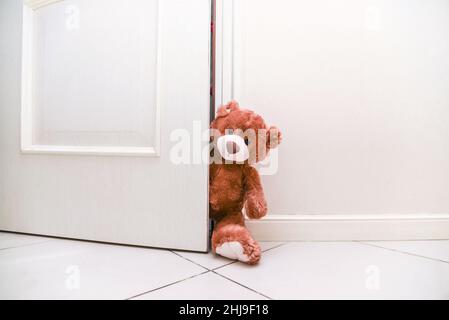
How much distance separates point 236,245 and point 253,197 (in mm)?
143

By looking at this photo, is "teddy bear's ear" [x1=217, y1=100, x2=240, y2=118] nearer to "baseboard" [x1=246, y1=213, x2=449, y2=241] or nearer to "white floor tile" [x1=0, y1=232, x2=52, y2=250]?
"baseboard" [x1=246, y1=213, x2=449, y2=241]

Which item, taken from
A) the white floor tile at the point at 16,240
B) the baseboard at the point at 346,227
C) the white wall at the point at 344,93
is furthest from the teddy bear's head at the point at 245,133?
the white floor tile at the point at 16,240

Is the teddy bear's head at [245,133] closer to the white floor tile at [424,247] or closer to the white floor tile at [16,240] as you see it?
the white floor tile at [424,247]

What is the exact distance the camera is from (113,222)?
0.85 meters

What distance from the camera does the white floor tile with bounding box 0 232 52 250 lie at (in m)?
0.84

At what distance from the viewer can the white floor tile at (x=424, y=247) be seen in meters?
0.81

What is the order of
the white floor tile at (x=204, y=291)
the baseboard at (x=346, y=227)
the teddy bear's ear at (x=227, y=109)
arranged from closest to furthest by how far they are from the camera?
1. the white floor tile at (x=204, y=291)
2. the teddy bear's ear at (x=227, y=109)
3. the baseboard at (x=346, y=227)

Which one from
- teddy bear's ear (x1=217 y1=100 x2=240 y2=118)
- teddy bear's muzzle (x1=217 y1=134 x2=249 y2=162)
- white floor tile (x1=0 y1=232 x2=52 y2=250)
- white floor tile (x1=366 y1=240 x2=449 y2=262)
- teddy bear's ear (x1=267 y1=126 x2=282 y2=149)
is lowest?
white floor tile (x1=366 y1=240 x2=449 y2=262)

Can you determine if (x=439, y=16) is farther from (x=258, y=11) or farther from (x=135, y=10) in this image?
(x=135, y=10)

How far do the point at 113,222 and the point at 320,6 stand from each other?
994mm

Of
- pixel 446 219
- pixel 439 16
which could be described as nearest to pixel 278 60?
pixel 439 16

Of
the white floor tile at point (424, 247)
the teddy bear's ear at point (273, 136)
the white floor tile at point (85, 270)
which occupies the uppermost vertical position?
the teddy bear's ear at point (273, 136)

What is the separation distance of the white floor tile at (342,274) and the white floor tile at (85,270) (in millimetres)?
160

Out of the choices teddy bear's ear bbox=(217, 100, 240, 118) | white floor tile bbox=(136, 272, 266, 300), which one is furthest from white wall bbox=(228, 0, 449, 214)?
white floor tile bbox=(136, 272, 266, 300)
